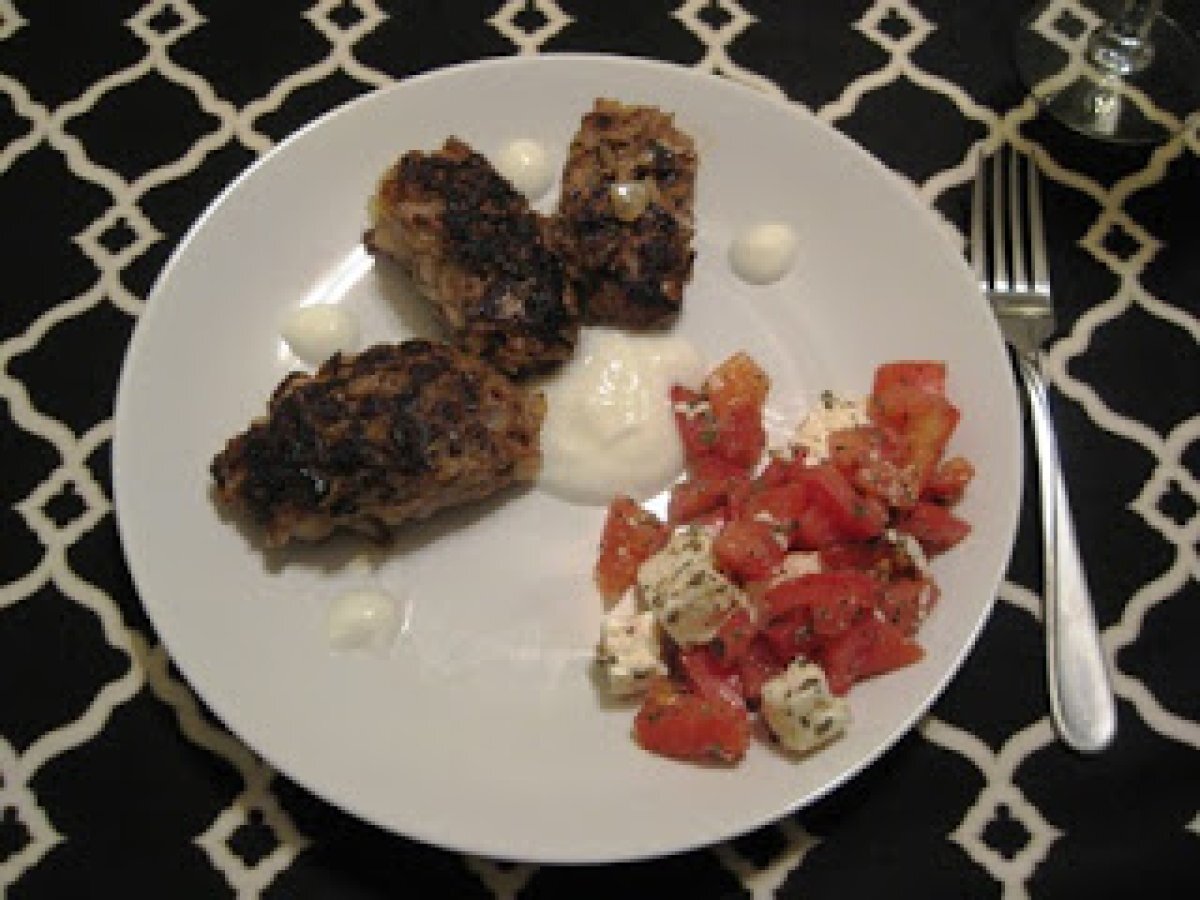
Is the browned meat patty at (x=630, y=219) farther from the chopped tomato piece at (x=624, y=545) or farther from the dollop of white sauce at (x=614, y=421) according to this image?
the chopped tomato piece at (x=624, y=545)

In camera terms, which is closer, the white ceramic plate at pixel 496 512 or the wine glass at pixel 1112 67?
the white ceramic plate at pixel 496 512

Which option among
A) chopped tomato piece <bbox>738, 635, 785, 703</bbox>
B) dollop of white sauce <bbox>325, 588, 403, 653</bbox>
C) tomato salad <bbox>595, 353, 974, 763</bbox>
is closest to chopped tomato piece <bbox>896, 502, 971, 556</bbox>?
tomato salad <bbox>595, 353, 974, 763</bbox>

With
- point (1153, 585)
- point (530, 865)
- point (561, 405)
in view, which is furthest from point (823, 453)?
point (530, 865)

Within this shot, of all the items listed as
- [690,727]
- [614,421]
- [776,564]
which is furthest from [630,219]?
[690,727]

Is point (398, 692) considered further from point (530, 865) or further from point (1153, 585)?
point (1153, 585)

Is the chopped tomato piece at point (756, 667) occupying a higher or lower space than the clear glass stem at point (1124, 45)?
lower

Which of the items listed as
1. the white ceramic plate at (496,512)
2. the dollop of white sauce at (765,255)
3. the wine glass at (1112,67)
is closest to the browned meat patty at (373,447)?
the white ceramic plate at (496,512)

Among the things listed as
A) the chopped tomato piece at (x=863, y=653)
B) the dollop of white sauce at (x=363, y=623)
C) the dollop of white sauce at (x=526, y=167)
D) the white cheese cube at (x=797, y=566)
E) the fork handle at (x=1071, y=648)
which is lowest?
the fork handle at (x=1071, y=648)

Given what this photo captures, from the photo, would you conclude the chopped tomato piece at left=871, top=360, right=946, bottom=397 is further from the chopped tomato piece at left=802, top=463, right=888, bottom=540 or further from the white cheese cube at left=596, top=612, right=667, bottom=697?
the white cheese cube at left=596, top=612, right=667, bottom=697
